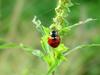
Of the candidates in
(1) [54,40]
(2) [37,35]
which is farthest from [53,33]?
(2) [37,35]

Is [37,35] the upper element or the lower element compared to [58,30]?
lower

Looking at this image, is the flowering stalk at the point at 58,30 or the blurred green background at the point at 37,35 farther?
the blurred green background at the point at 37,35

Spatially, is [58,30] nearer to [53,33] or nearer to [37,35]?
[53,33]

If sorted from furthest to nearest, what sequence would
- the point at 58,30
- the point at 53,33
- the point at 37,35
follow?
the point at 37,35
the point at 53,33
the point at 58,30

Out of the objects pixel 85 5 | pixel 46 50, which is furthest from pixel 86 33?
pixel 46 50

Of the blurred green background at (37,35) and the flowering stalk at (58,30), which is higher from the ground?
the flowering stalk at (58,30)

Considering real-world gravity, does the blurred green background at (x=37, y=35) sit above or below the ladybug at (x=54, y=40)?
below

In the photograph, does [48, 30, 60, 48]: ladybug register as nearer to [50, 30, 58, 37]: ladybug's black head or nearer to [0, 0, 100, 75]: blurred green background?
[50, 30, 58, 37]: ladybug's black head

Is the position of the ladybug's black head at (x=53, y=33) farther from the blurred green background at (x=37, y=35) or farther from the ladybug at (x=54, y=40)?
the blurred green background at (x=37, y=35)

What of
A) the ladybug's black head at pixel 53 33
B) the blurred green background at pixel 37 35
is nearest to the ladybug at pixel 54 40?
the ladybug's black head at pixel 53 33

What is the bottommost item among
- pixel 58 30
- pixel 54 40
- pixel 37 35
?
pixel 37 35
